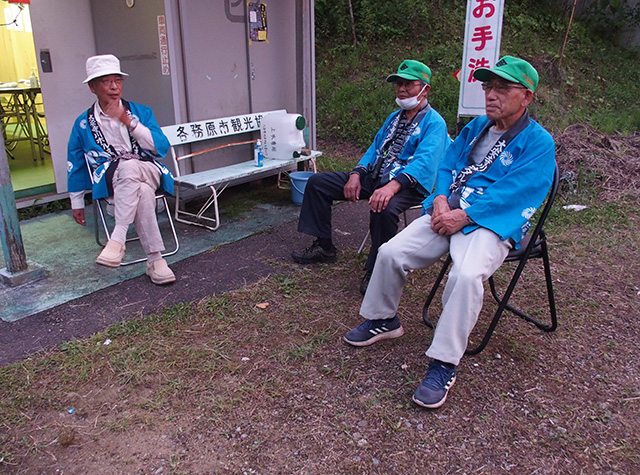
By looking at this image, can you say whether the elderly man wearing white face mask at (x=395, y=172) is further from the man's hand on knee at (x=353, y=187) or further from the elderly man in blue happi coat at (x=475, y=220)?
the elderly man in blue happi coat at (x=475, y=220)

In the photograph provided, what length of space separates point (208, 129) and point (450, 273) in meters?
3.25

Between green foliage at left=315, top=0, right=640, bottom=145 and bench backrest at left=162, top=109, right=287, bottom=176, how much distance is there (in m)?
3.02

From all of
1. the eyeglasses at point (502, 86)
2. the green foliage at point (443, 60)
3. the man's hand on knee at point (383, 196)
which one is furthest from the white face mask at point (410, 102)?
the green foliage at point (443, 60)

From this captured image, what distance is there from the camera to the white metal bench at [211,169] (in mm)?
4566

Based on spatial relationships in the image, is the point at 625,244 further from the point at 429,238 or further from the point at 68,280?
the point at 68,280

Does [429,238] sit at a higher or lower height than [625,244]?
higher

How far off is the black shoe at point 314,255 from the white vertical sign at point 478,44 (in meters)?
2.13

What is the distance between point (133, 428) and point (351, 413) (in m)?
1.00

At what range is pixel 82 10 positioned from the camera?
5.00m

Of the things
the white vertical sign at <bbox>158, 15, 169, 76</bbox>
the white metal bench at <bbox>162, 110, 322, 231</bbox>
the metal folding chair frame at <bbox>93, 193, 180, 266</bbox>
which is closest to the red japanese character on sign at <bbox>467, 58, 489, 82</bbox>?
the white metal bench at <bbox>162, 110, 322, 231</bbox>

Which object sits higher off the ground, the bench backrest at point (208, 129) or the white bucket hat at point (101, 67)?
the white bucket hat at point (101, 67)

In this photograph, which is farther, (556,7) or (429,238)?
(556,7)

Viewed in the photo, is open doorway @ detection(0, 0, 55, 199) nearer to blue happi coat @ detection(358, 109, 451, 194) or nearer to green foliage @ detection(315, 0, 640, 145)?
blue happi coat @ detection(358, 109, 451, 194)

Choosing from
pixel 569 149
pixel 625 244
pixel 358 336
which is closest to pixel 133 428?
pixel 358 336
